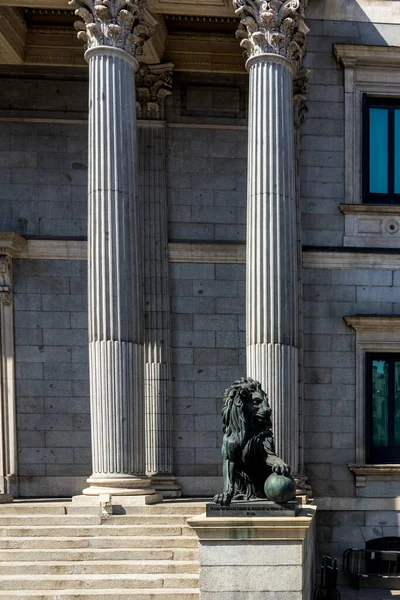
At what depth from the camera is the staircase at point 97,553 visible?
60.3 ft

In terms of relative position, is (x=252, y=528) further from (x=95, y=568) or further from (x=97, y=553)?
(x=97, y=553)

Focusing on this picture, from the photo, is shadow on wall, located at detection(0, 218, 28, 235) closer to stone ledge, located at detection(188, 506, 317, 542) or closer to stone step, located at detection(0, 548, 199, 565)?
stone step, located at detection(0, 548, 199, 565)

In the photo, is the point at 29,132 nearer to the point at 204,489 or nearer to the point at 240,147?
the point at 240,147

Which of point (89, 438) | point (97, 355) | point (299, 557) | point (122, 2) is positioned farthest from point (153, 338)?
point (299, 557)

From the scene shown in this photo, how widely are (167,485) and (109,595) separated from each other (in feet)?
21.8

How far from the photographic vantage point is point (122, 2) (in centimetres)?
2128

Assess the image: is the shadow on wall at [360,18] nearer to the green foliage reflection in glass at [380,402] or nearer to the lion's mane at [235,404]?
the green foliage reflection in glass at [380,402]

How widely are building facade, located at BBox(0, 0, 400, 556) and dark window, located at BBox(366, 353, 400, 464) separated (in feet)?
0.11

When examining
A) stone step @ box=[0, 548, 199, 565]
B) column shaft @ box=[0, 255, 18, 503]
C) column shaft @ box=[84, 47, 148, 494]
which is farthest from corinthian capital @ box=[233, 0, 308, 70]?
stone step @ box=[0, 548, 199, 565]

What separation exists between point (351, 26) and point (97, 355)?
35.3ft

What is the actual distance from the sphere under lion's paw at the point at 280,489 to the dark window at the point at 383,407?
8.85 metres

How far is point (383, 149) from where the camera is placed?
26.3 m

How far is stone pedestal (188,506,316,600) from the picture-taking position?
1678 cm

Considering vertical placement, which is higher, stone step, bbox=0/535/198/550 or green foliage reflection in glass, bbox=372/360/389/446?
green foliage reflection in glass, bbox=372/360/389/446
